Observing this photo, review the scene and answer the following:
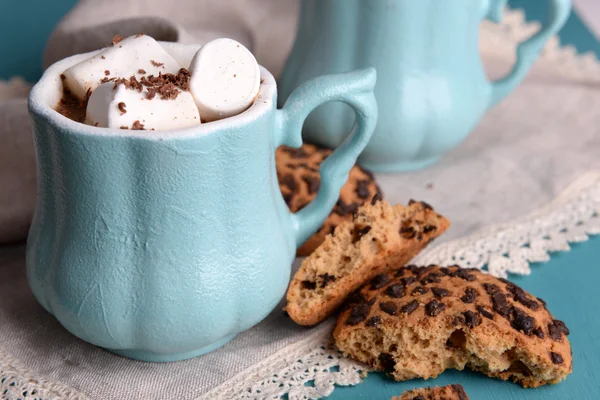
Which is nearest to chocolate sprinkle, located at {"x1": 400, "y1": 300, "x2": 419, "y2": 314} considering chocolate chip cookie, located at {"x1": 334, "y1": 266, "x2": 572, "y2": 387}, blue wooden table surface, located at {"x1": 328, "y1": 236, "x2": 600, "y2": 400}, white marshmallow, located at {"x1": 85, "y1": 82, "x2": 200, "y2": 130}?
chocolate chip cookie, located at {"x1": 334, "y1": 266, "x2": 572, "y2": 387}

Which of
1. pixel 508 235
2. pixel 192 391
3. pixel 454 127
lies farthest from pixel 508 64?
pixel 192 391

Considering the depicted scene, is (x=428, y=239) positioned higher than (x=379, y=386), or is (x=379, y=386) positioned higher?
(x=428, y=239)

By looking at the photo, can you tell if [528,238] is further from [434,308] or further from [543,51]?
[543,51]

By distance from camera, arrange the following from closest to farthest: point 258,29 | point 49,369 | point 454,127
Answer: point 49,369, point 454,127, point 258,29

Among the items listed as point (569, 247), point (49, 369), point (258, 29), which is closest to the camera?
→ point (49, 369)

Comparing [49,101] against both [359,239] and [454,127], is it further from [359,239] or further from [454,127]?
[454,127]
